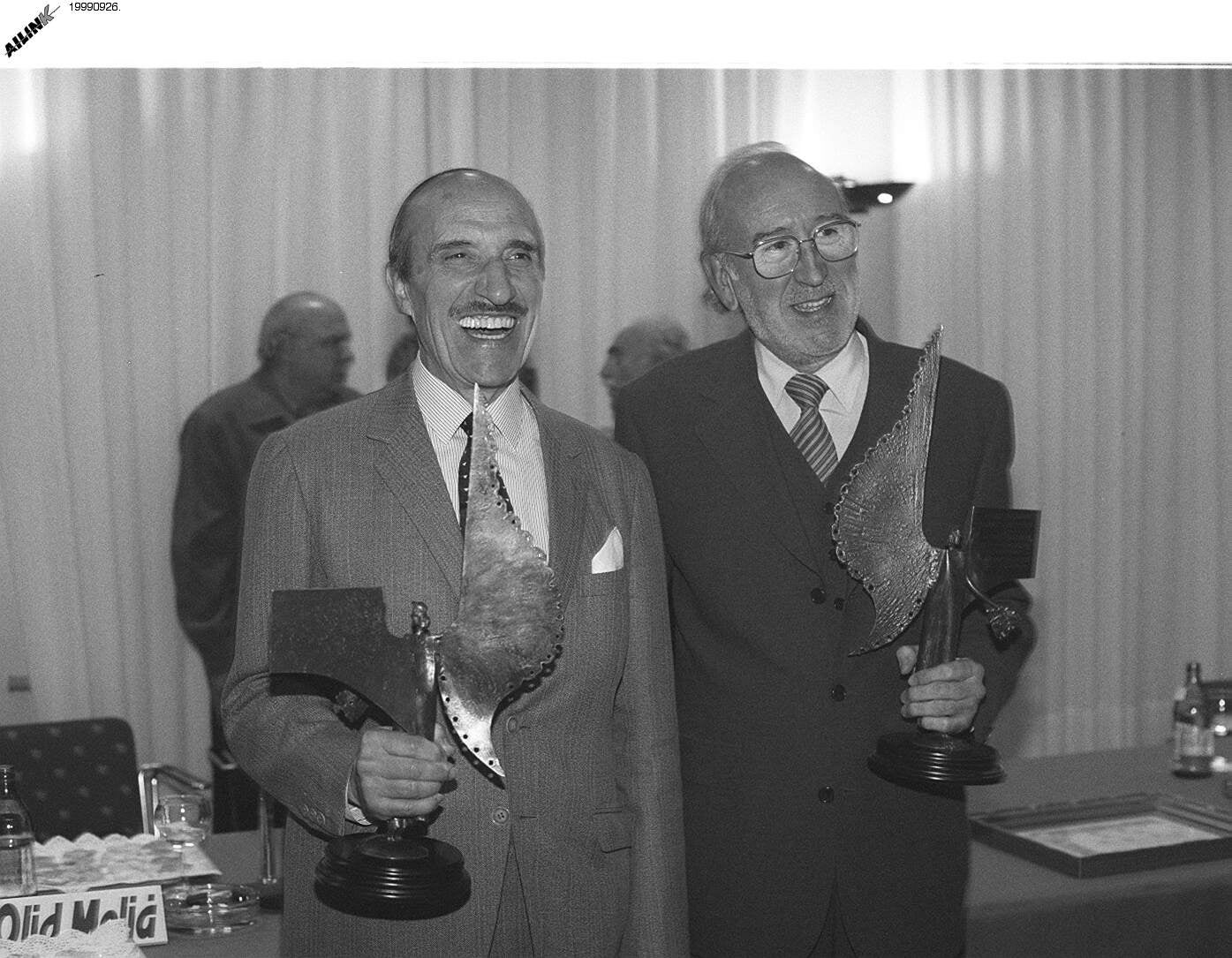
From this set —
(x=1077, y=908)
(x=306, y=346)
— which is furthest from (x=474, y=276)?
(x=306, y=346)

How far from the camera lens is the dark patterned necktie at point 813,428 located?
2.07 meters

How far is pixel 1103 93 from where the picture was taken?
5988 millimetres

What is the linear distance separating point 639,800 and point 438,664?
1.38ft

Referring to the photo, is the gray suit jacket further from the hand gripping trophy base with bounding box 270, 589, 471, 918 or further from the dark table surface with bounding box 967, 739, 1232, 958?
the dark table surface with bounding box 967, 739, 1232, 958

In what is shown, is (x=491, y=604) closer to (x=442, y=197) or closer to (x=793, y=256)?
(x=442, y=197)

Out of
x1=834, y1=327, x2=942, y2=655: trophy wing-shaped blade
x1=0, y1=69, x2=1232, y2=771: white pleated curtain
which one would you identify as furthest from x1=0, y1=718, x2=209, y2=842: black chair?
x1=834, y1=327, x2=942, y2=655: trophy wing-shaped blade

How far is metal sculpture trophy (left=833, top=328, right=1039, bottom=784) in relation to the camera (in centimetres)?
186

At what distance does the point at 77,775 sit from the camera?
3.14 meters

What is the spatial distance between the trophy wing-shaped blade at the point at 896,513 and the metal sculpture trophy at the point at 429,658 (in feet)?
1.54

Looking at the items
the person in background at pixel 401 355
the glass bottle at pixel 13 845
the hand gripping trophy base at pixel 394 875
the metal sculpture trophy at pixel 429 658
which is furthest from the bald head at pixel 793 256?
the person in background at pixel 401 355

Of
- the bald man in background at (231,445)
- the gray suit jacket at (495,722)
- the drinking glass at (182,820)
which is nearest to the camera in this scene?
the gray suit jacket at (495,722)

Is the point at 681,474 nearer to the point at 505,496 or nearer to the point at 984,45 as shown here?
the point at 505,496

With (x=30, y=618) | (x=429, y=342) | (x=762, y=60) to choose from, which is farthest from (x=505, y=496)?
(x=30, y=618)

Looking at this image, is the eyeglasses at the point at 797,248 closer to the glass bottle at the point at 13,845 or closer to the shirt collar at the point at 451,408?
the shirt collar at the point at 451,408
